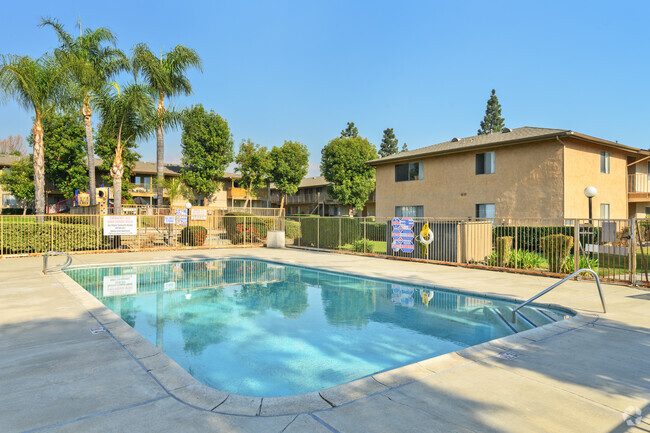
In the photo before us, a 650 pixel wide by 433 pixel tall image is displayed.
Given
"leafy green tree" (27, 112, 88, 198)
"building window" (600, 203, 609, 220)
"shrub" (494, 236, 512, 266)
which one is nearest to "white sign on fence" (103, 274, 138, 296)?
"shrub" (494, 236, 512, 266)

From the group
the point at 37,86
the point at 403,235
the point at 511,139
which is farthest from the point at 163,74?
the point at 511,139

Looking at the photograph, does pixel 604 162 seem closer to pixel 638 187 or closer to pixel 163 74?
pixel 638 187

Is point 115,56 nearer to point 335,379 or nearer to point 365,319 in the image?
point 365,319

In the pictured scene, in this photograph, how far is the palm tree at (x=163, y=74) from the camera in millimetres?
24188

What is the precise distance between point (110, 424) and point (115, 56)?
28.0 m

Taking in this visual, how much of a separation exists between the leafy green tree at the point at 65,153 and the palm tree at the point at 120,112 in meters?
15.6

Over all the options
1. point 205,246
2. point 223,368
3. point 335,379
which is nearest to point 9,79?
point 205,246

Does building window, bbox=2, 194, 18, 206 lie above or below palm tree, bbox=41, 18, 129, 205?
below

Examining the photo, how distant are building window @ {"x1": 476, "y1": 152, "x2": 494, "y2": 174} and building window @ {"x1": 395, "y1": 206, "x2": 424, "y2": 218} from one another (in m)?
4.41

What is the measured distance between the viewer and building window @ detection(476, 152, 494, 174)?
841 inches

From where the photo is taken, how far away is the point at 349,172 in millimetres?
44938

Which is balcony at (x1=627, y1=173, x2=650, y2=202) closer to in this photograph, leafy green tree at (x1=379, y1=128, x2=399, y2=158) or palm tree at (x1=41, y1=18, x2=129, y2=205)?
palm tree at (x1=41, y1=18, x2=129, y2=205)

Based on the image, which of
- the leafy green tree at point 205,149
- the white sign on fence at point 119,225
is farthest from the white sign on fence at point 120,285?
the leafy green tree at point 205,149

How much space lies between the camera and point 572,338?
5723 millimetres
